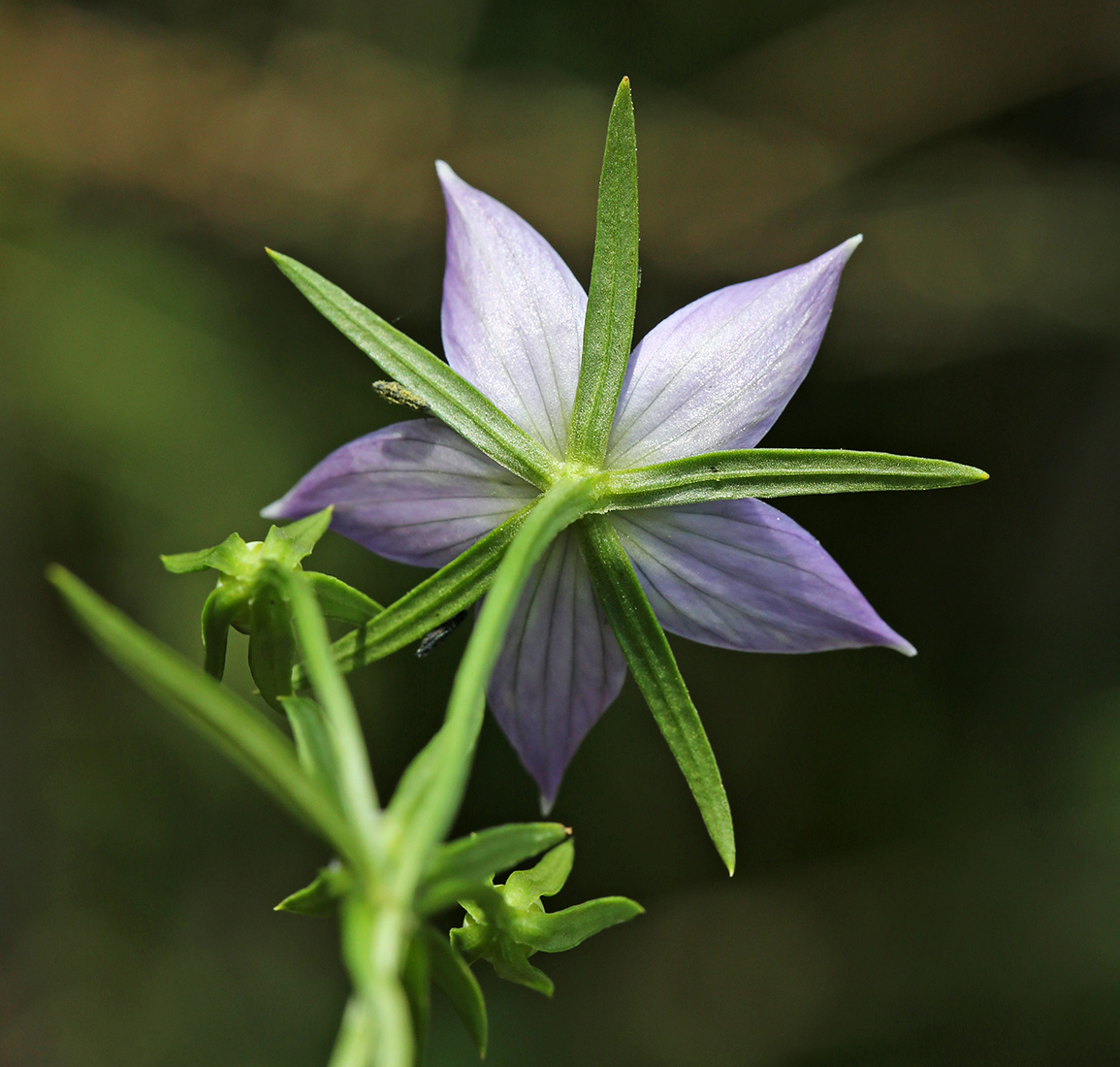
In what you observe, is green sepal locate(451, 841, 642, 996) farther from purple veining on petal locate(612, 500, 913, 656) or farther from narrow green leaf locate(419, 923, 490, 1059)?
purple veining on petal locate(612, 500, 913, 656)

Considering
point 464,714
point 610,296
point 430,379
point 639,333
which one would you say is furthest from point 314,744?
point 639,333

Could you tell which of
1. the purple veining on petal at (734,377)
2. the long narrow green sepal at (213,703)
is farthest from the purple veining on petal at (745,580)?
the long narrow green sepal at (213,703)

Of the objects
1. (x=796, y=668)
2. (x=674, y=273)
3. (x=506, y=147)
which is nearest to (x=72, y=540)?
(x=506, y=147)

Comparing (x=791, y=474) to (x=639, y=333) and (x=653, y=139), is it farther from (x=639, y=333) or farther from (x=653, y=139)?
(x=653, y=139)

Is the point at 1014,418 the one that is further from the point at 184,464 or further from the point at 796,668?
the point at 184,464

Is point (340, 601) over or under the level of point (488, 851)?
over

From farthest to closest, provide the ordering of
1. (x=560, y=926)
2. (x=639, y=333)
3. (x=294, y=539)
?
(x=639, y=333)
(x=294, y=539)
(x=560, y=926)
